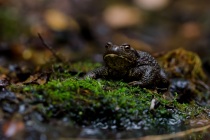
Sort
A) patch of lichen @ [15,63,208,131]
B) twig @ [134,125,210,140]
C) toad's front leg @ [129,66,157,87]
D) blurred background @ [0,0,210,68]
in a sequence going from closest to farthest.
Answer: twig @ [134,125,210,140], patch of lichen @ [15,63,208,131], toad's front leg @ [129,66,157,87], blurred background @ [0,0,210,68]

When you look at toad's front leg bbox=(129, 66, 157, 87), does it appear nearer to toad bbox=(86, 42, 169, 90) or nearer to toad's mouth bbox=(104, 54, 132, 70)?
toad bbox=(86, 42, 169, 90)

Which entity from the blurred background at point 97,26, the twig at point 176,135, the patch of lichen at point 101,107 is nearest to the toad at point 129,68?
the patch of lichen at point 101,107

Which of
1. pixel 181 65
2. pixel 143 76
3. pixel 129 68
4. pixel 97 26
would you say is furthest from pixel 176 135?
pixel 97 26

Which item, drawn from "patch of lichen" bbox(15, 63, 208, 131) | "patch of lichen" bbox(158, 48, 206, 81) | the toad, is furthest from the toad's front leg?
"patch of lichen" bbox(158, 48, 206, 81)

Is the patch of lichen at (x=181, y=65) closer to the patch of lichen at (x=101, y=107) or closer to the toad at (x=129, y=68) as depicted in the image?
the toad at (x=129, y=68)

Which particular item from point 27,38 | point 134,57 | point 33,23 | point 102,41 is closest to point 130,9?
point 102,41

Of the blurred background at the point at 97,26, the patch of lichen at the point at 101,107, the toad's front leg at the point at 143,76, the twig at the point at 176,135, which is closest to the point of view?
the twig at the point at 176,135
